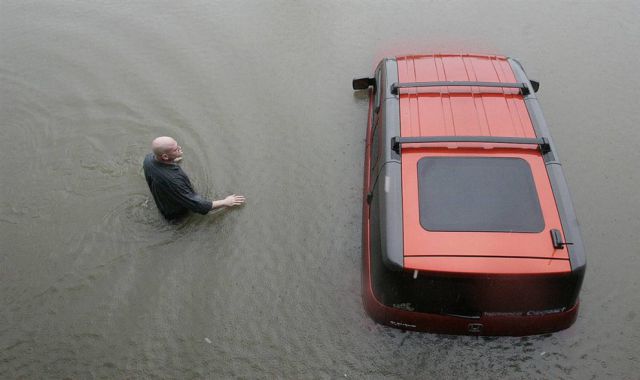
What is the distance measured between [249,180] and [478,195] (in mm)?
3112

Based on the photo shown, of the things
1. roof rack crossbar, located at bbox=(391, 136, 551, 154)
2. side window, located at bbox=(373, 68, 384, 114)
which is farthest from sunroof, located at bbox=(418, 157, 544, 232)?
side window, located at bbox=(373, 68, 384, 114)

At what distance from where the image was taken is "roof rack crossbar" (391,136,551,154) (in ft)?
13.4

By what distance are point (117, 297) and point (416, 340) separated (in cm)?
301

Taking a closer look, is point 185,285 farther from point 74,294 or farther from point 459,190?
point 459,190

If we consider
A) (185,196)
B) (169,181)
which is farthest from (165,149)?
(185,196)

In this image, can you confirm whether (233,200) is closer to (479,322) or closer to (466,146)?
(466,146)

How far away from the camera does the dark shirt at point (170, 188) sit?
4.97 metres

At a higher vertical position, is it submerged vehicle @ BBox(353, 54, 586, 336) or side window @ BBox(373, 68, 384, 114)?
side window @ BBox(373, 68, 384, 114)

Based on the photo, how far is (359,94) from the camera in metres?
7.21

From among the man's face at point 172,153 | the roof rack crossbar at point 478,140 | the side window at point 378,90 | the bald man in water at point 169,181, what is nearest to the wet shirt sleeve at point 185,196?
the bald man in water at point 169,181

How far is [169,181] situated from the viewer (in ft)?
16.4

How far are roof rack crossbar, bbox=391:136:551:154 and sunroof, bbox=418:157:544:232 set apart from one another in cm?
16

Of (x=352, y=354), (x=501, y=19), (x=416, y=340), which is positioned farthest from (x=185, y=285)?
(x=501, y=19)

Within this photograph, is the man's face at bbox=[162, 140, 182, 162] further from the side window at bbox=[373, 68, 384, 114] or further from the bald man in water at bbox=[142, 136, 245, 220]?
the side window at bbox=[373, 68, 384, 114]
